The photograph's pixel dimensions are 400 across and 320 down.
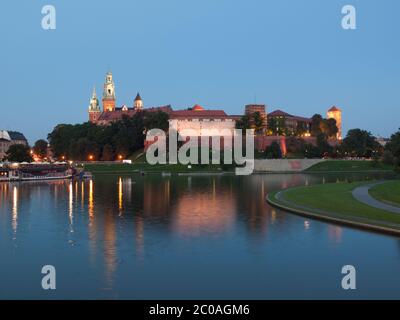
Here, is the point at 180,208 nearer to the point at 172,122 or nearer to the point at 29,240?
the point at 29,240

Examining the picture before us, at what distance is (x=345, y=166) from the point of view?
436 feet

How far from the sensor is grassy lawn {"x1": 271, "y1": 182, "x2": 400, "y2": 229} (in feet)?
102

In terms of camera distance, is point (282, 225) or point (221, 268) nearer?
point (221, 268)

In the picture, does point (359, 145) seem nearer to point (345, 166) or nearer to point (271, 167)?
point (345, 166)

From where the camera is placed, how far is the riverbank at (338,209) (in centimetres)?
2959

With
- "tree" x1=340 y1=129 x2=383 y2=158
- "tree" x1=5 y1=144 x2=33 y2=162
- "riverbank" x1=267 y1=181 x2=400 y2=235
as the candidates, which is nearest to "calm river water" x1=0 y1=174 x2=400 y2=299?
"riverbank" x1=267 y1=181 x2=400 y2=235

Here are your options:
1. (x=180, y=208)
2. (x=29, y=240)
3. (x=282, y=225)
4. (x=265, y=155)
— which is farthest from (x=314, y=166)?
(x=29, y=240)

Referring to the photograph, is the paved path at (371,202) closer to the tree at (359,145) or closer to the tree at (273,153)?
the tree at (273,153)

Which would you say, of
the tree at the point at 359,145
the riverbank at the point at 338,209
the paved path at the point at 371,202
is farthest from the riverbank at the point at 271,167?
the riverbank at the point at 338,209

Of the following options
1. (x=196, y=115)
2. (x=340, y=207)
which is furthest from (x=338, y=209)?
(x=196, y=115)

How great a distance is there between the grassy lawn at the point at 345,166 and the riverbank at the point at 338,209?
3284 inches

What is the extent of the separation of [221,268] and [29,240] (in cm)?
1249
